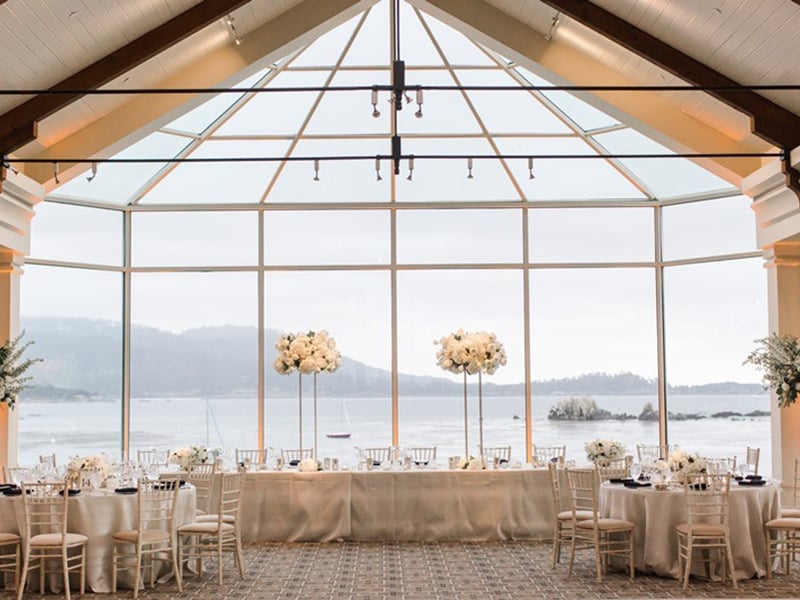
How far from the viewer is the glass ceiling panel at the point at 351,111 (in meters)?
12.9

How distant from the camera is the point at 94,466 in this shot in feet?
32.2

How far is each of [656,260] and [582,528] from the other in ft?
18.1

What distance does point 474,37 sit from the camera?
38.6 feet

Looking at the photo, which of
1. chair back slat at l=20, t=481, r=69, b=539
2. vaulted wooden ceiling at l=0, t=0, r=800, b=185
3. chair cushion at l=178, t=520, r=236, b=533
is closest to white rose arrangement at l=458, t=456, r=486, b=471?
chair cushion at l=178, t=520, r=236, b=533

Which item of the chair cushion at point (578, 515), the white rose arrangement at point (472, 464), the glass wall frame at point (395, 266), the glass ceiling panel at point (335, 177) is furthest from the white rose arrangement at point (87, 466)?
the glass ceiling panel at point (335, 177)

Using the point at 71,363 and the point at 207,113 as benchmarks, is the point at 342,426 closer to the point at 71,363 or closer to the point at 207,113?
the point at 71,363

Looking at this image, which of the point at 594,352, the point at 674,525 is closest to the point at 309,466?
the point at 674,525

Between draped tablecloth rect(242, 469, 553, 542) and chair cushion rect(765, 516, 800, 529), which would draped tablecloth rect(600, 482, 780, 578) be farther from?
draped tablecloth rect(242, 469, 553, 542)

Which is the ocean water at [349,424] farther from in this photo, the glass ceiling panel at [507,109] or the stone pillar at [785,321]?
the glass ceiling panel at [507,109]

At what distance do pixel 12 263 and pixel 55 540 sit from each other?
13.7ft

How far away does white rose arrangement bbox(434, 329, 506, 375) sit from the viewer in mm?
12094

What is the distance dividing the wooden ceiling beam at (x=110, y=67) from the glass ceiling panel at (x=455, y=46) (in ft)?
9.30

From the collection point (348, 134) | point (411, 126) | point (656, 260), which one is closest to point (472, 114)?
point (411, 126)

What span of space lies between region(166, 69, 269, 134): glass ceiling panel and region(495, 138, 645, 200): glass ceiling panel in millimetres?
3479
